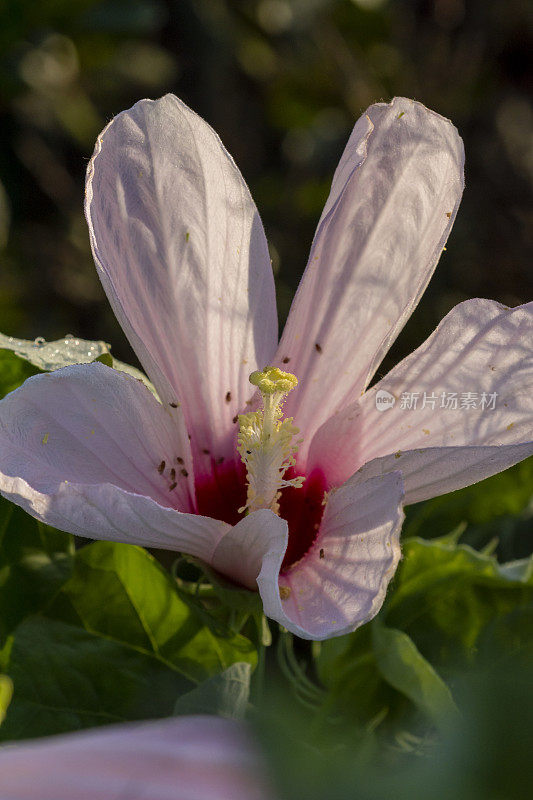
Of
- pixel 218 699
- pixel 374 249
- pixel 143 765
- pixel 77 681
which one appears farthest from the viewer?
pixel 374 249

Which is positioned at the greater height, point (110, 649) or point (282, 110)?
point (110, 649)

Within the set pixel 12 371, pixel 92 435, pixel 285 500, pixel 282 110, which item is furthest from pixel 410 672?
pixel 282 110

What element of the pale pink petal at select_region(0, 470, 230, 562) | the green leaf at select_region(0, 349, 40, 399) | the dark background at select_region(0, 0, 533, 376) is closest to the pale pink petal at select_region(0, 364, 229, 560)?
the pale pink petal at select_region(0, 470, 230, 562)

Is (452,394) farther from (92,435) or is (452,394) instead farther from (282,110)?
(282,110)

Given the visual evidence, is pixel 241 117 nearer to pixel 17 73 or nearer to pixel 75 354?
pixel 17 73

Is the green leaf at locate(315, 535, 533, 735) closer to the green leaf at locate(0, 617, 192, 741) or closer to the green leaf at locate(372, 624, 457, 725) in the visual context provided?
the green leaf at locate(372, 624, 457, 725)

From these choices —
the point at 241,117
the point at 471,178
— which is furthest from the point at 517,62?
the point at 241,117
